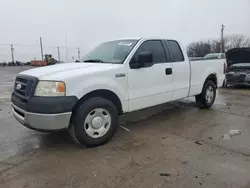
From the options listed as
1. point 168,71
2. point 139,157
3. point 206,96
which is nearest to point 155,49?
point 168,71

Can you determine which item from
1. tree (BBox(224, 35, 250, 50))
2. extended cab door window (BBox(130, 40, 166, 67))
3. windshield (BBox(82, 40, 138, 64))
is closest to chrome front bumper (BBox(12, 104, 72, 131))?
windshield (BBox(82, 40, 138, 64))

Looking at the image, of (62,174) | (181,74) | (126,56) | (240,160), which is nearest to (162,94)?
(181,74)

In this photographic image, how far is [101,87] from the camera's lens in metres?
3.81

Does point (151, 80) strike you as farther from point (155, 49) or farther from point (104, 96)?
point (104, 96)

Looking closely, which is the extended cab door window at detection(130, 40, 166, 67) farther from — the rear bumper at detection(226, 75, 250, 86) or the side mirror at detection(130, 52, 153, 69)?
the rear bumper at detection(226, 75, 250, 86)

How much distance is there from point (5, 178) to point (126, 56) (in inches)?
106

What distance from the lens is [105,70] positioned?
3.91m

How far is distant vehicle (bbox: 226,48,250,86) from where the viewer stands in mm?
10742

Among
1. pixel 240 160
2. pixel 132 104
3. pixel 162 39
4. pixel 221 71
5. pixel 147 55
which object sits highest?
pixel 162 39

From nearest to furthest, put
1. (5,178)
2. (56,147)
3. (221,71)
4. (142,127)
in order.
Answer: (5,178), (56,147), (142,127), (221,71)

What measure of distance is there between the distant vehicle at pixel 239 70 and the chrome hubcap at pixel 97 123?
8.88 m

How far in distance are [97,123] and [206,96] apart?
365 centimetres

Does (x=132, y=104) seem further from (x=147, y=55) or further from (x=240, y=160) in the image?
(x=240, y=160)

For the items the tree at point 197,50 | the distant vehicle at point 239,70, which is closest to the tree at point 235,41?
the tree at point 197,50
